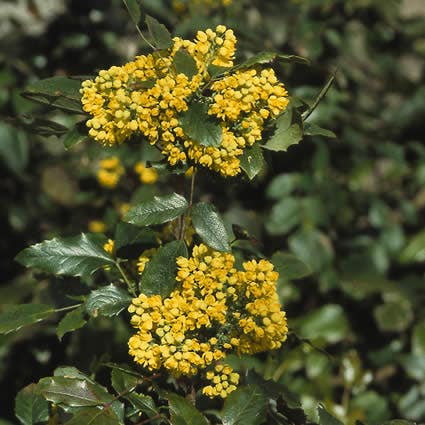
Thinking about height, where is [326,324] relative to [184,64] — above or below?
below

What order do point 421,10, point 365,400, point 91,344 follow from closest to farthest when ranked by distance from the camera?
point 91,344 < point 365,400 < point 421,10

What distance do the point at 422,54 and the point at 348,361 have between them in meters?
1.44

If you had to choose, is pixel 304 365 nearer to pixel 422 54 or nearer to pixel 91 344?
pixel 91 344

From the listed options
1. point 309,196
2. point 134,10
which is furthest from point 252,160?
point 309,196

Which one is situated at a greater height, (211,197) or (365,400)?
(211,197)

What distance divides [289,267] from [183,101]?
0.50m

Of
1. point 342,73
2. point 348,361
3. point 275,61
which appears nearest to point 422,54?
point 342,73

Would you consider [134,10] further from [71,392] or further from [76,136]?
[71,392]

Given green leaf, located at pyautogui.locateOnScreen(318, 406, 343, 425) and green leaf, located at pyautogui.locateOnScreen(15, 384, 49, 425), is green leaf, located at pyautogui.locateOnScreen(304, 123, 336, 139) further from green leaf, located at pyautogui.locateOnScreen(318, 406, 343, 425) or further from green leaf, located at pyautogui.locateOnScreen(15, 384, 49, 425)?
green leaf, located at pyautogui.locateOnScreen(15, 384, 49, 425)

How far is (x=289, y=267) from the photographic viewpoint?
5.13 feet

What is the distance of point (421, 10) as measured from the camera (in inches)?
146

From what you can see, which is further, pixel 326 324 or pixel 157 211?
pixel 326 324

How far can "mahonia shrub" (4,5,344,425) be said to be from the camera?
1215 mm

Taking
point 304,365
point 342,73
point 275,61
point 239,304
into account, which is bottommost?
point 304,365
